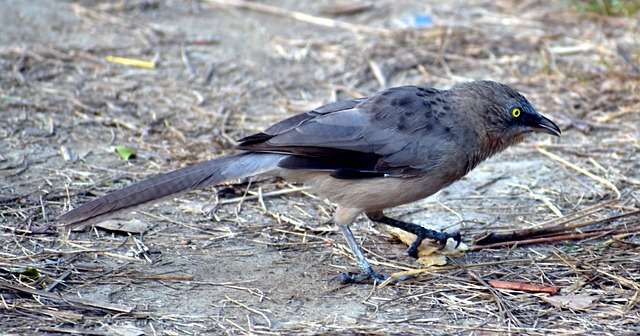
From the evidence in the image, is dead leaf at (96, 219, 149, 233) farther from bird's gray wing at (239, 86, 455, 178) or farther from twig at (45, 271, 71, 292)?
bird's gray wing at (239, 86, 455, 178)

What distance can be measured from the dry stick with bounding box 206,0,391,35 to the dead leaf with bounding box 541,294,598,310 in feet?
19.2

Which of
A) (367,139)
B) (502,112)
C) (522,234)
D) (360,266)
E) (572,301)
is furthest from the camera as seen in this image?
(522,234)

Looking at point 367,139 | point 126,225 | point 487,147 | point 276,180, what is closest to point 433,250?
point 487,147

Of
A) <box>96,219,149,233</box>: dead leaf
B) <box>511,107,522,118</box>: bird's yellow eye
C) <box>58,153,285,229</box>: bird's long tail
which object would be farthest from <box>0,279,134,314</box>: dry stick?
<box>511,107,522,118</box>: bird's yellow eye

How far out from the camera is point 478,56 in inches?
412

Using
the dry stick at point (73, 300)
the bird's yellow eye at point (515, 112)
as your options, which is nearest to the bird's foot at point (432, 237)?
the bird's yellow eye at point (515, 112)

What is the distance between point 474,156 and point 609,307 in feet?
4.52

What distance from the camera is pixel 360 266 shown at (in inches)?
240

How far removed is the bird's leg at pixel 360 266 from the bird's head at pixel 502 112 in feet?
3.91

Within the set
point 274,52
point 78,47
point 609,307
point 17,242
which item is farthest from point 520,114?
point 78,47

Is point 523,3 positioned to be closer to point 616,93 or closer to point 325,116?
point 616,93

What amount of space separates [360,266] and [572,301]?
135cm

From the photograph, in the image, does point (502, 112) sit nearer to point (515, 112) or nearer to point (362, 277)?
point (515, 112)

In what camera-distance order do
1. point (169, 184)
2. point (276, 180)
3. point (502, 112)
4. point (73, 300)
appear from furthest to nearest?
point (276, 180) < point (502, 112) < point (169, 184) < point (73, 300)
